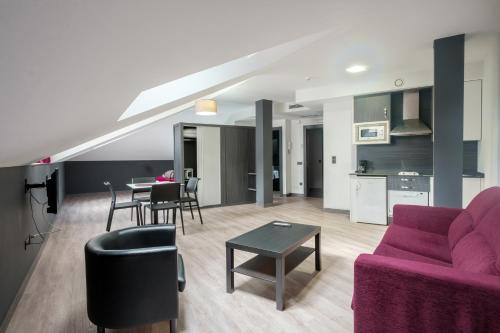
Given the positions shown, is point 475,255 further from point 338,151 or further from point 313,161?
point 313,161

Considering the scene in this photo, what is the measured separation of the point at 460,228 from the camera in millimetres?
2227

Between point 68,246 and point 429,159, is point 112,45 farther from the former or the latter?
point 429,159

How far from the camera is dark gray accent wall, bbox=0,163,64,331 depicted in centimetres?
211

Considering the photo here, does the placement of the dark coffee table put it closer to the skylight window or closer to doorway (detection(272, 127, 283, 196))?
the skylight window

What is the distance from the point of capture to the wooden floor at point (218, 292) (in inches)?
81.0

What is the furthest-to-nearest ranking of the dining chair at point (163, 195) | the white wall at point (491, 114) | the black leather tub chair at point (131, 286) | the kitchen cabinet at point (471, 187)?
1. the dining chair at point (163, 195)
2. the kitchen cabinet at point (471, 187)
3. the white wall at point (491, 114)
4. the black leather tub chair at point (131, 286)

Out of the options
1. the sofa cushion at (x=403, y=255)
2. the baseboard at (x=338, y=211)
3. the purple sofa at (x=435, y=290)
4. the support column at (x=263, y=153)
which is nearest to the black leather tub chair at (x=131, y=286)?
the purple sofa at (x=435, y=290)

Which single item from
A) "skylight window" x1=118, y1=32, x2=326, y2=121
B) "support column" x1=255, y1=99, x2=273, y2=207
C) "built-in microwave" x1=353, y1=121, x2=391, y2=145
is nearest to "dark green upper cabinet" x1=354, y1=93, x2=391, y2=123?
"built-in microwave" x1=353, y1=121, x2=391, y2=145

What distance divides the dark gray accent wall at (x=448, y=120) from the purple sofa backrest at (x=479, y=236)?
3.37 ft

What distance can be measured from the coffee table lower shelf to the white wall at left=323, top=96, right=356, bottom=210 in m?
3.21

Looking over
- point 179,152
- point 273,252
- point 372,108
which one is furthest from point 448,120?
point 179,152

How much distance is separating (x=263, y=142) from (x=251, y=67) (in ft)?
11.7

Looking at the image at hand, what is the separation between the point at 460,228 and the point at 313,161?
20.2 ft

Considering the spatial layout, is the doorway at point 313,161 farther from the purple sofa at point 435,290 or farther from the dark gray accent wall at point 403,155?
the purple sofa at point 435,290
